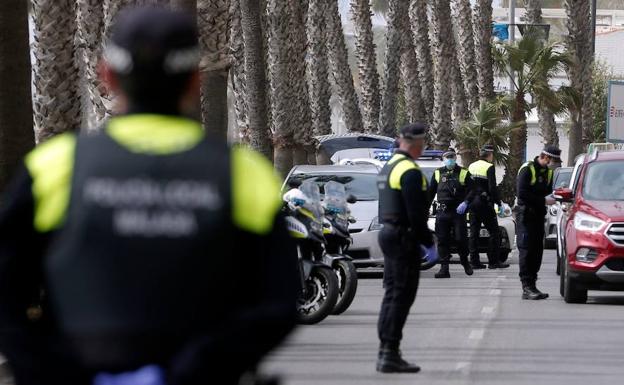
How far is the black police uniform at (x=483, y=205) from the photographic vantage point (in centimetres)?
2408

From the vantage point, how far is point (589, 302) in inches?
719

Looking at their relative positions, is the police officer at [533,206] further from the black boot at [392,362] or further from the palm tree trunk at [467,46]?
the palm tree trunk at [467,46]

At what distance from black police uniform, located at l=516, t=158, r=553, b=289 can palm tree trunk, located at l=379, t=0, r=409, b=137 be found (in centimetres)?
3046

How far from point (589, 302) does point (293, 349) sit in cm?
617

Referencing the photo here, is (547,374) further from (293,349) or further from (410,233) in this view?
(293,349)

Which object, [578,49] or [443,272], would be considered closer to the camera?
[443,272]

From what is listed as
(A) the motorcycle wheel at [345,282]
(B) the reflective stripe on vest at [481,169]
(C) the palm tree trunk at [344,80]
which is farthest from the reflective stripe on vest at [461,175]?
(C) the palm tree trunk at [344,80]

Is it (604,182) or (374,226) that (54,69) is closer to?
(374,226)

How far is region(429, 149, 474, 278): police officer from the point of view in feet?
76.7

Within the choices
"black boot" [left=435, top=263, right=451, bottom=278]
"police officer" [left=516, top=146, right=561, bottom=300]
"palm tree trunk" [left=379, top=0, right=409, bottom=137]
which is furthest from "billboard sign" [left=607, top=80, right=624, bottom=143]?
"police officer" [left=516, top=146, right=561, bottom=300]

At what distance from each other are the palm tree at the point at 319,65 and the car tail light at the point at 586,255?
24.1 meters

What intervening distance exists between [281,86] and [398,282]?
2153 centimetres

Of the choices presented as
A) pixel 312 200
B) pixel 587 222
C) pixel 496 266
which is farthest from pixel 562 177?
pixel 312 200

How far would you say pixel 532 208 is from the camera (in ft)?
58.9
